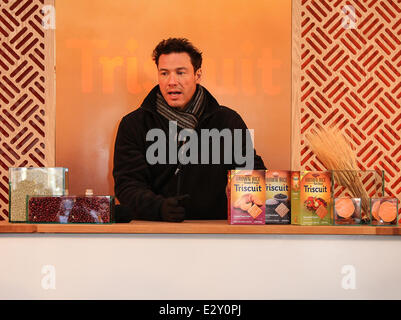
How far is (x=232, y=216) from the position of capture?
65.3 inches

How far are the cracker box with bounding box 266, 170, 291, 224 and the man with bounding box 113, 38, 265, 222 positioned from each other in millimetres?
924

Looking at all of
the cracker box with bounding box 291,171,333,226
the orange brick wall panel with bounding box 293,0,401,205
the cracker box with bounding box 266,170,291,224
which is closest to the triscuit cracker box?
the cracker box with bounding box 266,170,291,224

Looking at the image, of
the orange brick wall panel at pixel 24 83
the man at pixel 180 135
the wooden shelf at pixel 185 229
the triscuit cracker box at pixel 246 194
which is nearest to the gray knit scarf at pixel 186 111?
the man at pixel 180 135

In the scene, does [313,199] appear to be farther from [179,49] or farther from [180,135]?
[179,49]

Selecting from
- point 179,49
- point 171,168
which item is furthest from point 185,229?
point 179,49

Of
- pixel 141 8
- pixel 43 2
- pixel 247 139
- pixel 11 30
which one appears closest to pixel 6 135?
pixel 11 30

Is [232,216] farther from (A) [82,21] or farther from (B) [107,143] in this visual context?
(A) [82,21]

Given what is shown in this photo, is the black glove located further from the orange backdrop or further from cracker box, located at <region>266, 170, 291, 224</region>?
the orange backdrop

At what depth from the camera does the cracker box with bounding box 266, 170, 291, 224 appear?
1.67 m

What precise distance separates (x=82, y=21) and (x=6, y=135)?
39.4 inches

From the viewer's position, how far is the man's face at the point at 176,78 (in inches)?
105

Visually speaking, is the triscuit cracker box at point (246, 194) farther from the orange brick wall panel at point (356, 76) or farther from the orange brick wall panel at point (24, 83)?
the orange brick wall panel at point (24, 83)

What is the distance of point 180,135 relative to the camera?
2.69m
